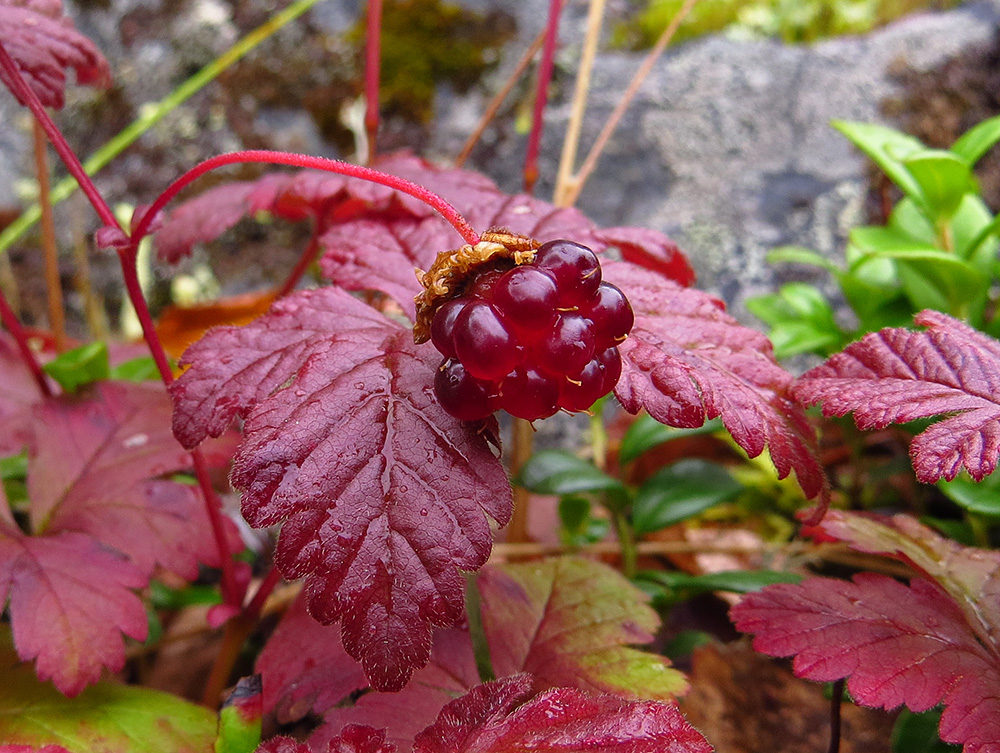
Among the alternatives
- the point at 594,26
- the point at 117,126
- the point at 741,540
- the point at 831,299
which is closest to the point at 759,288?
the point at 831,299

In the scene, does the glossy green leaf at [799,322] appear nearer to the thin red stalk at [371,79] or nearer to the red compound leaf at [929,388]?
the red compound leaf at [929,388]

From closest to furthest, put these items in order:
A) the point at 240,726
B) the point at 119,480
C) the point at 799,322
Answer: the point at 240,726 → the point at 119,480 → the point at 799,322

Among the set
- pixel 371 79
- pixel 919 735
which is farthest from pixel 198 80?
pixel 919 735

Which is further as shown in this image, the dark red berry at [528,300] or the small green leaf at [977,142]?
the small green leaf at [977,142]

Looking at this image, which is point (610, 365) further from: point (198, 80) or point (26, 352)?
point (198, 80)

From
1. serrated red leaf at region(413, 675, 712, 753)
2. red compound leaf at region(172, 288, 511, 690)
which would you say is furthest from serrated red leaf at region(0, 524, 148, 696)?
serrated red leaf at region(413, 675, 712, 753)

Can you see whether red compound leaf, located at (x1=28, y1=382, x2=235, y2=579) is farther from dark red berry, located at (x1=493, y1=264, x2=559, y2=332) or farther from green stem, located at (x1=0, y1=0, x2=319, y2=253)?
green stem, located at (x1=0, y1=0, x2=319, y2=253)

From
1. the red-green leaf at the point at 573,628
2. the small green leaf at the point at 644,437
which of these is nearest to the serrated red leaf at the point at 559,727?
the red-green leaf at the point at 573,628

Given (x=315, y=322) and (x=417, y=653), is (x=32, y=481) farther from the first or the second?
(x=417, y=653)
